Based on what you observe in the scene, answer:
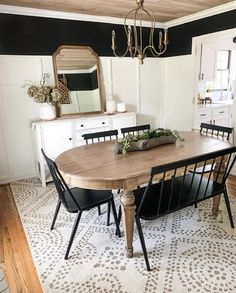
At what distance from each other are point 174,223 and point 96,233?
2.69 feet

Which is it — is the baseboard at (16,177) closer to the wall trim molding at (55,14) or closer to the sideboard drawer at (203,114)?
the wall trim molding at (55,14)

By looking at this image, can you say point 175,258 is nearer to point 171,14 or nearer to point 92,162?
point 92,162

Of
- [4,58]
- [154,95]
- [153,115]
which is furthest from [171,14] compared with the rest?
[4,58]

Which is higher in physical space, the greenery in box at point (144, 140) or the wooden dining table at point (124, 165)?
the greenery in box at point (144, 140)

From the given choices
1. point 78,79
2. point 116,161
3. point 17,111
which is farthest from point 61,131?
point 116,161

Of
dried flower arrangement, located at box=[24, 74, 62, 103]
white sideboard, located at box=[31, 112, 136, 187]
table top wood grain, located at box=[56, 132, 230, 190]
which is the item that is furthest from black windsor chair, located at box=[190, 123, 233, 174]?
dried flower arrangement, located at box=[24, 74, 62, 103]

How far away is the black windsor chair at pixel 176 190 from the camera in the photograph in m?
1.81

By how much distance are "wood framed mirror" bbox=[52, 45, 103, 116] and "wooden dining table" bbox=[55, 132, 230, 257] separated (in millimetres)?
1448

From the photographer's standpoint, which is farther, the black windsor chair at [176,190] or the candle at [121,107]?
the candle at [121,107]

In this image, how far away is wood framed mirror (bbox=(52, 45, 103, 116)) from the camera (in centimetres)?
372

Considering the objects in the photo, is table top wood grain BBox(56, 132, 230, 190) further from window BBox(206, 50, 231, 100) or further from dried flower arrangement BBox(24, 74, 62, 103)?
window BBox(206, 50, 231, 100)

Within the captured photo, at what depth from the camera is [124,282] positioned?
5.89 ft

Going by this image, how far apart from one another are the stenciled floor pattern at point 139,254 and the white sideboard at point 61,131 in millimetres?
903

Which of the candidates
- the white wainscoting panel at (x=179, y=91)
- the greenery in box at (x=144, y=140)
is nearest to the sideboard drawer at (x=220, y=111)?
the white wainscoting panel at (x=179, y=91)
